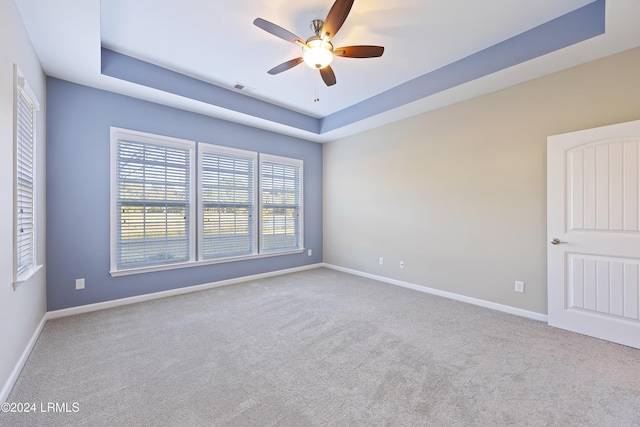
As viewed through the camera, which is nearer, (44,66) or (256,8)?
(256,8)

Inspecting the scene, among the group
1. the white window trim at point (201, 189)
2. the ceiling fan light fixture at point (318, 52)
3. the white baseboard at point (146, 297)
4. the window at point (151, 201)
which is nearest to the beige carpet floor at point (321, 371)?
the white baseboard at point (146, 297)

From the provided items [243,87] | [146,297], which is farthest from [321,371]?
[243,87]

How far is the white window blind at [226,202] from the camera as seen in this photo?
420cm

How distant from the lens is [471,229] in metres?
3.59

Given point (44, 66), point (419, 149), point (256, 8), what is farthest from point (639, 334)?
point (44, 66)

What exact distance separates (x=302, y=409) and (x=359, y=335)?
1.10 m

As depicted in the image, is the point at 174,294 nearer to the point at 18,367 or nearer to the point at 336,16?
the point at 18,367

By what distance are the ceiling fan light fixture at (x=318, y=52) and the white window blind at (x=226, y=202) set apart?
2418mm

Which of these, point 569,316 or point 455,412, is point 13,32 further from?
point 569,316

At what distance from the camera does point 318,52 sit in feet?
7.97

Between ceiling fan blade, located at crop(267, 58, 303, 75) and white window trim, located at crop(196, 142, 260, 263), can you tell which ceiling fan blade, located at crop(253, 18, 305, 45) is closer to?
ceiling fan blade, located at crop(267, 58, 303, 75)

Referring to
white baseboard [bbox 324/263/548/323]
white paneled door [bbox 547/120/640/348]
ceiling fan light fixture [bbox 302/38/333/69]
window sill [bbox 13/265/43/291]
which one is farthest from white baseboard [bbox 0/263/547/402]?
ceiling fan light fixture [bbox 302/38/333/69]

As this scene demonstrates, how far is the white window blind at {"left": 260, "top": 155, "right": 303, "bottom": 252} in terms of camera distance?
4.95 metres

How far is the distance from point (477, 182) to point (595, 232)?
4.13ft
